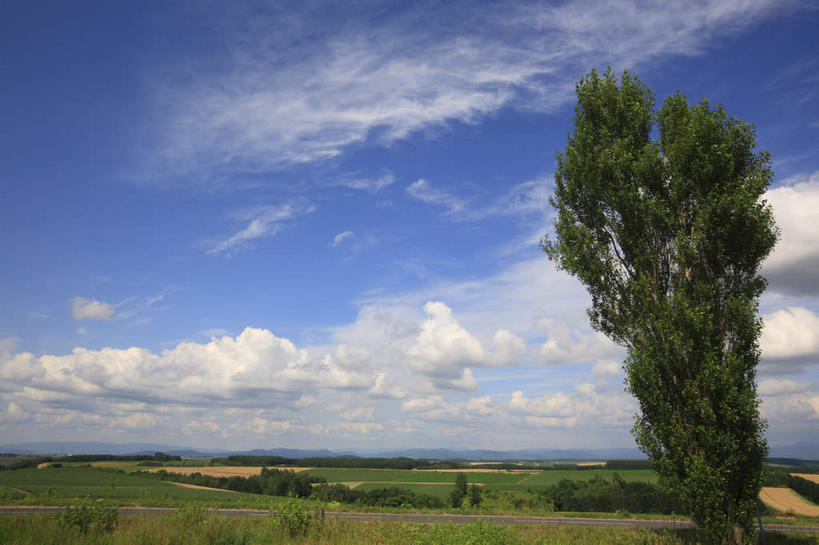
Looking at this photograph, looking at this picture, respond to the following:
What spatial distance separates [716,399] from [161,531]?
1655cm

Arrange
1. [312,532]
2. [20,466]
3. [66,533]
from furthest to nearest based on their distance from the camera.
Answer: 1. [20,466]
2. [312,532]
3. [66,533]

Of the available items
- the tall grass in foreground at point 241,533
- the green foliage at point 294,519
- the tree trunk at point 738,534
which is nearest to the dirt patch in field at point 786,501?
the tree trunk at point 738,534

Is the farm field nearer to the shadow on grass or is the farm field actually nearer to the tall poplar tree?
the shadow on grass

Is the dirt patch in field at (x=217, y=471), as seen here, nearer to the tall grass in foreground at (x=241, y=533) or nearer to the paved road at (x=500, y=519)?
the paved road at (x=500, y=519)

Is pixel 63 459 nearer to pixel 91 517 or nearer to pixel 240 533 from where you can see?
pixel 91 517

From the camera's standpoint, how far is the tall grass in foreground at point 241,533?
1034cm

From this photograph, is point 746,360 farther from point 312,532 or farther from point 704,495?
point 312,532

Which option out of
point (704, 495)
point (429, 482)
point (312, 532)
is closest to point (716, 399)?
point (704, 495)

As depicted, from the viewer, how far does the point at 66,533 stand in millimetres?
11070

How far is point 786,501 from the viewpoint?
47.2 m

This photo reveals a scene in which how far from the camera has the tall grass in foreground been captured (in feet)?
33.9

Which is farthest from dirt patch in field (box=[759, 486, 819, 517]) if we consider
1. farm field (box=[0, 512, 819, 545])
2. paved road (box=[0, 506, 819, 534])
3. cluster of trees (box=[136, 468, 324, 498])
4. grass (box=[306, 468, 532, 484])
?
cluster of trees (box=[136, 468, 324, 498])

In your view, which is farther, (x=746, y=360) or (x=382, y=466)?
(x=382, y=466)

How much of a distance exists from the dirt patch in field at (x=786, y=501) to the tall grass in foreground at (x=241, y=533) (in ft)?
126
